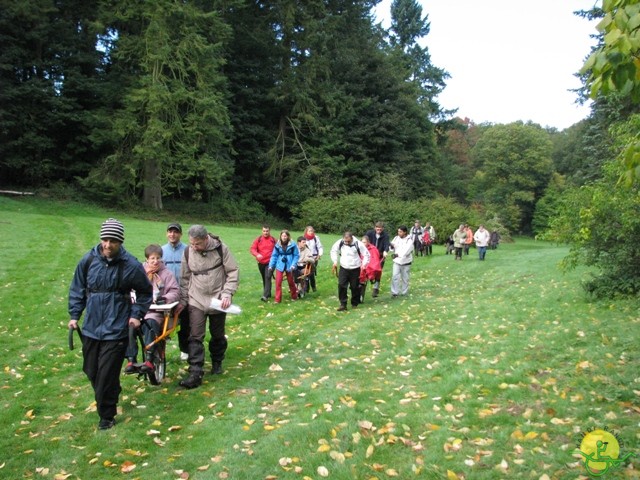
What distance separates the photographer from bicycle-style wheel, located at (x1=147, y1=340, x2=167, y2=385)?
6.63m

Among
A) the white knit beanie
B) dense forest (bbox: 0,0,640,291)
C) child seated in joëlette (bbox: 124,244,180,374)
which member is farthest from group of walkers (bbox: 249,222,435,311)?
dense forest (bbox: 0,0,640,291)

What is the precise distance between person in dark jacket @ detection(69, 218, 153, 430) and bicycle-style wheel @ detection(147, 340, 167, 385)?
0.96 meters

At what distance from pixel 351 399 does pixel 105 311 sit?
9.82 ft

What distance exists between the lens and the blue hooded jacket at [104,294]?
552 centimetres

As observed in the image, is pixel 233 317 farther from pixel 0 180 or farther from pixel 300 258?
pixel 0 180

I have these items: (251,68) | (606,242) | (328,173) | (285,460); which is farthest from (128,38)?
(285,460)

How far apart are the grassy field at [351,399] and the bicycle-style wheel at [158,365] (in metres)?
0.16

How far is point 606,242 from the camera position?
11.5m

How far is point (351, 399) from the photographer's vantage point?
20.0 ft

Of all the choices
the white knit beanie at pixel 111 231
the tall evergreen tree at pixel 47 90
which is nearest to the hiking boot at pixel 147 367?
the white knit beanie at pixel 111 231

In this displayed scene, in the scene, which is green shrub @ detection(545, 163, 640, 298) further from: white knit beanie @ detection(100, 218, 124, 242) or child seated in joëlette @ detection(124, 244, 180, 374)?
white knit beanie @ detection(100, 218, 124, 242)

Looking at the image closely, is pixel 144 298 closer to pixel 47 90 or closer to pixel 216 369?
pixel 216 369

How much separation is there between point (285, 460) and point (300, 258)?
891 cm

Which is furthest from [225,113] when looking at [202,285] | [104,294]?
[104,294]
